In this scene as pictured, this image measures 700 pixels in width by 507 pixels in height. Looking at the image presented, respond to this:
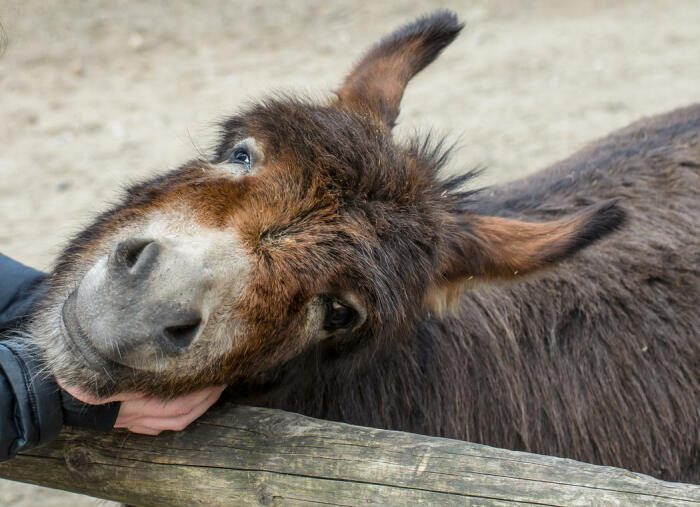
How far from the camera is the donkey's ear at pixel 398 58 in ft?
9.53

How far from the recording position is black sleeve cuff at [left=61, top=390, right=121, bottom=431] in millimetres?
2051

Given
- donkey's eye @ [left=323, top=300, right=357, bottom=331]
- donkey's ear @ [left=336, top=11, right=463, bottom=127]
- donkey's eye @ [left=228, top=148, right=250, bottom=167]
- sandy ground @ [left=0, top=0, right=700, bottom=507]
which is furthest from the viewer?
sandy ground @ [left=0, top=0, right=700, bottom=507]

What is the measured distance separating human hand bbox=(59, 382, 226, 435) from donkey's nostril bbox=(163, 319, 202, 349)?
278mm

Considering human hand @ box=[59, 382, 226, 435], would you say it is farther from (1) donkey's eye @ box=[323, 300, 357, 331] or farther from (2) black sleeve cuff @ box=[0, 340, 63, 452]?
(1) donkey's eye @ box=[323, 300, 357, 331]

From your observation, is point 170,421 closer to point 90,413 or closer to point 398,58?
point 90,413

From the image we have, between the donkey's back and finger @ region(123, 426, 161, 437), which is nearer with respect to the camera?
finger @ region(123, 426, 161, 437)

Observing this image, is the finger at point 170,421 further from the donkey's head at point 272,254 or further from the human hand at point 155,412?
the donkey's head at point 272,254

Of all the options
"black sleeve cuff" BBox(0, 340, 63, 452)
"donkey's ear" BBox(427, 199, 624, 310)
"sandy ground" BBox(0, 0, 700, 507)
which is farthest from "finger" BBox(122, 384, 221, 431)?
"sandy ground" BBox(0, 0, 700, 507)

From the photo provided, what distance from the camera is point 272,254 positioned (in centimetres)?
202

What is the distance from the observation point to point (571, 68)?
28.8 feet

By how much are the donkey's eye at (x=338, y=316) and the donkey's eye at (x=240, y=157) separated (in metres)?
0.58

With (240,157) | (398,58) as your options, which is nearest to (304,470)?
(240,157)

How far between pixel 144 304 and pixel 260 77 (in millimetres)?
7065

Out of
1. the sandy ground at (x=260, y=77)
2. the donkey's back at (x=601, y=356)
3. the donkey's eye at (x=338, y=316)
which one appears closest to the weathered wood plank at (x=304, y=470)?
the donkey's eye at (x=338, y=316)
